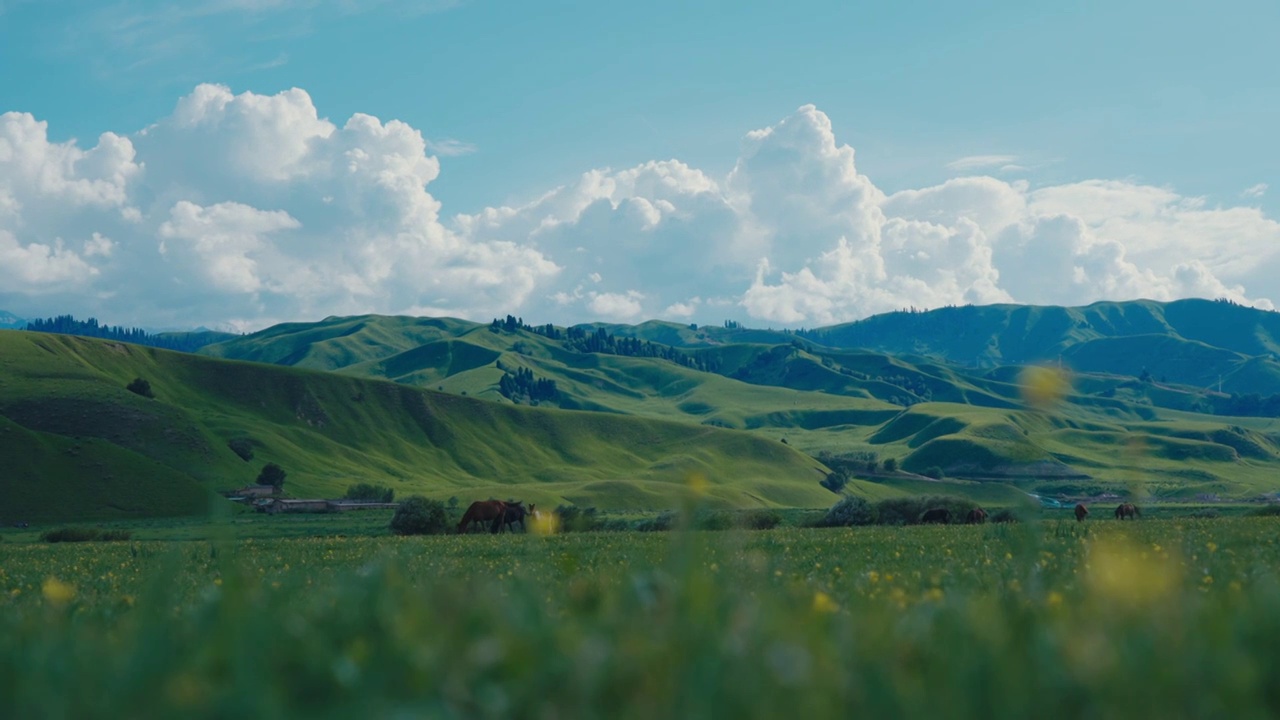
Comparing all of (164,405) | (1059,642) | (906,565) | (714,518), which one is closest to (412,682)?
(1059,642)

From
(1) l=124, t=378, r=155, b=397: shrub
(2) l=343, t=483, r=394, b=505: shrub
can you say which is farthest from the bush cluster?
(1) l=124, t=378, r=155, b=397: shrub

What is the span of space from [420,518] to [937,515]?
1278 inches

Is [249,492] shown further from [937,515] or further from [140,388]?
[937,515]

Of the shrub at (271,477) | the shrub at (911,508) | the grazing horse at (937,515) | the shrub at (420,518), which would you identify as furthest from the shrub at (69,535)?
the shrub at (271,477)

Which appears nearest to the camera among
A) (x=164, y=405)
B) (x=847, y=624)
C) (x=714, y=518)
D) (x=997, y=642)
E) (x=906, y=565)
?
(x=997, y=642)

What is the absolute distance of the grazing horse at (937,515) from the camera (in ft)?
167

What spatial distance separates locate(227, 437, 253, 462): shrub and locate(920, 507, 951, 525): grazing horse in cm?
15325

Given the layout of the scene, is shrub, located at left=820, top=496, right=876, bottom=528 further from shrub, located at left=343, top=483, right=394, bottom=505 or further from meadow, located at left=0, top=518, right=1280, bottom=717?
shrub, located at left=343, top=483, right=394, bottom=505

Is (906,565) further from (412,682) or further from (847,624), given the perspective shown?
(412,682)

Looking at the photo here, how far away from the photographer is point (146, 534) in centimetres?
8238

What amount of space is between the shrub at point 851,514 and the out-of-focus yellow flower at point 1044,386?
150 feet

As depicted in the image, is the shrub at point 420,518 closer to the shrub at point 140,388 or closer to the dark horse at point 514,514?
the dark horse at point 514,514

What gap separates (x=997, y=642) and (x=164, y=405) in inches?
7467

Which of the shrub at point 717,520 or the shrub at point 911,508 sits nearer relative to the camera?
the shrub at point 717,520
